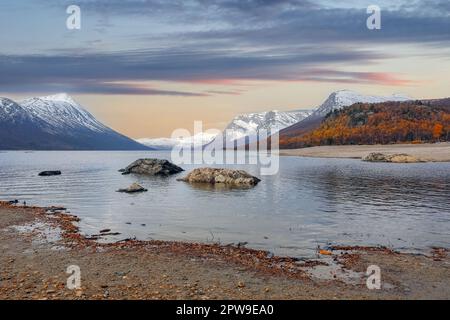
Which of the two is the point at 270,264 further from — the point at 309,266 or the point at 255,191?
the point at 255,191

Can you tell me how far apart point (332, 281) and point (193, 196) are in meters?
35.3

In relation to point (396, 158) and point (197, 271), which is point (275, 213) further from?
point (396, 158)

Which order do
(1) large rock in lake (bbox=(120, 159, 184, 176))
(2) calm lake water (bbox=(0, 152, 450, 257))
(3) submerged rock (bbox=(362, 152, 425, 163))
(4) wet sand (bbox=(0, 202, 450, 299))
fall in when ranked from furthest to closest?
(3) submerged rock (bbox=(362, 152, 425, 163)) < (1) large rock in lake (bbox=(120, 159, 184, 176)) < (2) calm lake water (bbox=(0, 152, 450, 257)) < (4) wet sand (bbox=(0, 202, 450, 299))

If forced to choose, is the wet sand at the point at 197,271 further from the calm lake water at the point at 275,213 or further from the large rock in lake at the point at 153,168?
the large rock in lake at the point at 153,168

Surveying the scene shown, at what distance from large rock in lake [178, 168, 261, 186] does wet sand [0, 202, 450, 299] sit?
42.3 meters

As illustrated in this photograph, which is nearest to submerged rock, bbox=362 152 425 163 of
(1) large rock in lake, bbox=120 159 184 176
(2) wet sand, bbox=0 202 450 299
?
(1) large rock in lake, bbox=120 159 184 176

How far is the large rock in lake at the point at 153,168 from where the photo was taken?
94.9 meters

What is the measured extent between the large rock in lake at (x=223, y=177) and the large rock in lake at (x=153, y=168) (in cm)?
1918

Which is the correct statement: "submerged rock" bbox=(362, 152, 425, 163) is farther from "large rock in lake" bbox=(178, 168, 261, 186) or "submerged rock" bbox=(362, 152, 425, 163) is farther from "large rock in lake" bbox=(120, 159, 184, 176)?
"large rock in lake" bbox=(178, 168, 261, 186)

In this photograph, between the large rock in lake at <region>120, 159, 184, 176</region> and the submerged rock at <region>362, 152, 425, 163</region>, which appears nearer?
the large rock in lake at <region>120, 159, 184, 176</region>

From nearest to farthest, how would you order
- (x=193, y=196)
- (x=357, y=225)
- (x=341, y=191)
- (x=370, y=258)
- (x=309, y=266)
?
(x=309, y=266), (x=370, y=258), (x=357, y=225), (x=193, y=196), (x=341, y=191)

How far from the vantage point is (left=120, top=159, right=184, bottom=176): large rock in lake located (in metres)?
94.9

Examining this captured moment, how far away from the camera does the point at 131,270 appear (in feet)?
68.3
